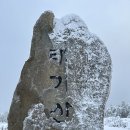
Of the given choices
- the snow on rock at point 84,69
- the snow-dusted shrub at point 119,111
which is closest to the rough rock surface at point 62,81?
the snow on rock at point 84,69

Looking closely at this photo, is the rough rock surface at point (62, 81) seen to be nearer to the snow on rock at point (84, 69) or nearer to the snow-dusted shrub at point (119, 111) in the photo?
the snow on rock at point (84, 69)

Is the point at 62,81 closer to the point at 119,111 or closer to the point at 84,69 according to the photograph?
the point at 84,69

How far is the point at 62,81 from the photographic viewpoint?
9.15 metres

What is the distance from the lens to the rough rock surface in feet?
29.6

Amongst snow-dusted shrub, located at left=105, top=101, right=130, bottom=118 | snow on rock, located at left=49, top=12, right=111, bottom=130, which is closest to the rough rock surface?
snow on rock, located at left=49, top=12, right=111, bottom=130

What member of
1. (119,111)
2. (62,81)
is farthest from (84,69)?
(119,111)

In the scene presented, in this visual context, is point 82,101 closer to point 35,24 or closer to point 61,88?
point 61,88

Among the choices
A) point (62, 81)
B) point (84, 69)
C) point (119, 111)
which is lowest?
point (62, 81)

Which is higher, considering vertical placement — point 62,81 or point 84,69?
point 84,69

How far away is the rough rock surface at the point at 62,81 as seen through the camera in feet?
29.6

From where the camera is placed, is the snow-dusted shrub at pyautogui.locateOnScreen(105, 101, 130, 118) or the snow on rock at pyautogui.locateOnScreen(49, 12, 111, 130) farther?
the snow-dusted shrub at pyautogui.locateOnScreen(105, 101, 130, 118)

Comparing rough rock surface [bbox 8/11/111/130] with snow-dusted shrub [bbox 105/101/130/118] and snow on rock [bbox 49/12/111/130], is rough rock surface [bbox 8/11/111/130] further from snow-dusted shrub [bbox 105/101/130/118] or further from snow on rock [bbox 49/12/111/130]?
snow-dusted shrub [bbox 105/101/130/118]

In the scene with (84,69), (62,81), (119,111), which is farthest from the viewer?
(119,111)

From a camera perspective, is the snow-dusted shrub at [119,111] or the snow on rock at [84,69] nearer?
the snow on rock at [84,69]
